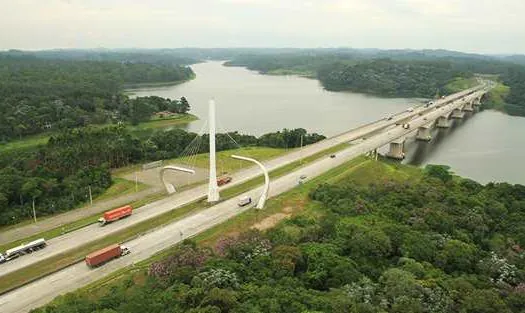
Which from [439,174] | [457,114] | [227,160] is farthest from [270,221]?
[457,114]

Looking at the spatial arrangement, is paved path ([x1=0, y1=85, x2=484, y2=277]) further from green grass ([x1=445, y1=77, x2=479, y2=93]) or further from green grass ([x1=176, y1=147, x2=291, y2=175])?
green grass ([x1=445, y1=77, x2=479, y2=93])

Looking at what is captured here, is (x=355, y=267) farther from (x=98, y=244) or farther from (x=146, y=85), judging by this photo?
(x=146, y=85)

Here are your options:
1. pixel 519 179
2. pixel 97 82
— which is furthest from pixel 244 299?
pixel 97 82

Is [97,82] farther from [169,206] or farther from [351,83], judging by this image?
[169,206]

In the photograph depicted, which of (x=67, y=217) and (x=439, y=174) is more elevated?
(x=439, y=174)

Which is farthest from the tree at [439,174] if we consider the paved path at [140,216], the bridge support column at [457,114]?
the bridge support column at [457,114]

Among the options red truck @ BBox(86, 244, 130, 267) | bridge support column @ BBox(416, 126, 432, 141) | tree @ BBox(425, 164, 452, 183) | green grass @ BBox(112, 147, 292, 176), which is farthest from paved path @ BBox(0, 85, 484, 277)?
bridge support column @ BBox(416, 126, 432, 141)
